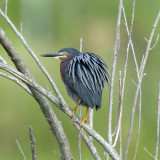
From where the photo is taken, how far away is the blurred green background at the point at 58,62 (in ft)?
25.4

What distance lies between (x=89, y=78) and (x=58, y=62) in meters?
6.16

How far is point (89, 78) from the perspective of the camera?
2471 millimetres

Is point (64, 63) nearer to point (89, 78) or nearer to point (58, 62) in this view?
point (89, 78)

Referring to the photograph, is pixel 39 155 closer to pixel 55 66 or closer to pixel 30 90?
pixel 55 66

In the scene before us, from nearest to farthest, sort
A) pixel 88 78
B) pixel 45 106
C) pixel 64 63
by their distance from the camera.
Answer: pixel 45 106
pixel 88 78
pixel 64 63

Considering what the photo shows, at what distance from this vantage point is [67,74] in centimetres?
260

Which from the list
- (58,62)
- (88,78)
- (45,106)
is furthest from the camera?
(58,62)

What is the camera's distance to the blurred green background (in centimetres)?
775

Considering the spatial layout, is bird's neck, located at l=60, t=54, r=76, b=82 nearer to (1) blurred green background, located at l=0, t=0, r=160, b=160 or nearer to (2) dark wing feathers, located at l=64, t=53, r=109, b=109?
(2) dark wing feathers, located at l=64, t=53, r=109, b=109

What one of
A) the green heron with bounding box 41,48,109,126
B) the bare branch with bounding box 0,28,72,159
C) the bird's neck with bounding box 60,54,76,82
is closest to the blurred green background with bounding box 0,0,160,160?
the bird's neck with bounding box 60,54,76,82

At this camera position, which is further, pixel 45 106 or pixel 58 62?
pixel 58 62

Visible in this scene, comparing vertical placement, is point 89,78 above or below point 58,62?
above

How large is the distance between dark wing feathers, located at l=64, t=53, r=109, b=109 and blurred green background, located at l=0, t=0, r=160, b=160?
380 cm

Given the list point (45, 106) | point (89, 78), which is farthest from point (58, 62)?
point (45, 106)
